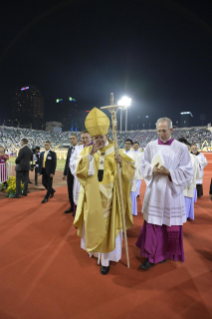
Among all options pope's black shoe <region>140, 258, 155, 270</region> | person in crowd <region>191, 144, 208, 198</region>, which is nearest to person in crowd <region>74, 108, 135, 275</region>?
pope's black shoe <region>140, 258, 155, 270</region>

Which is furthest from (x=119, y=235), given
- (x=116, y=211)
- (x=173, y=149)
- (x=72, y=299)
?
(x=173, y=149)

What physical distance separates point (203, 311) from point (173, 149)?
6.44 feet

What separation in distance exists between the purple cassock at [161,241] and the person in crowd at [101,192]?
0.45 meters

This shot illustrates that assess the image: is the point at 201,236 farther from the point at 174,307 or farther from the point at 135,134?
the point at 135,134

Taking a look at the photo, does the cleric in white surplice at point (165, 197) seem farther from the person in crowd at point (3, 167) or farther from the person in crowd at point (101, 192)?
the person in crowd at point (3, 167)

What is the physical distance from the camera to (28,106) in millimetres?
70125

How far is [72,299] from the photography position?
2289 mm

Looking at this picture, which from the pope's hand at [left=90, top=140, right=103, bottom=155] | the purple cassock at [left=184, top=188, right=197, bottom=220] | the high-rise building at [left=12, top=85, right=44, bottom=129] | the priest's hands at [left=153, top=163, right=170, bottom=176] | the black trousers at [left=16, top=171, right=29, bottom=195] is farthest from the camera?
the high-rise building at [left=12, top=85, right=44, bottom=129]

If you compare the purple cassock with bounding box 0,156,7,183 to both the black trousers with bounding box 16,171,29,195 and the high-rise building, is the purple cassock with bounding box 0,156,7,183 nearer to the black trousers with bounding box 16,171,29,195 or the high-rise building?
the black trousers with bounding box 16,171,29,195

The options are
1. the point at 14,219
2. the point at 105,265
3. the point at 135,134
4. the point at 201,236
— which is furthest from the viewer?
the point at 135,134

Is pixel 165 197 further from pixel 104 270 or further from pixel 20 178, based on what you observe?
pixel 20 178

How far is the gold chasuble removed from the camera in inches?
103

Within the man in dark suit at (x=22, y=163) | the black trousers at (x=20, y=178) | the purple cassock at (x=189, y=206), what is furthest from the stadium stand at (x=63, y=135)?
the purple cassock at (x=189, y=206)

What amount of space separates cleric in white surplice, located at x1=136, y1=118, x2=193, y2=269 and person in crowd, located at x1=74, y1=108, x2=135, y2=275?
39cm
